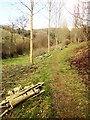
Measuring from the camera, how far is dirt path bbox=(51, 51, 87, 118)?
5.48m

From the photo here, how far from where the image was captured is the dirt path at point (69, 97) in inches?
216

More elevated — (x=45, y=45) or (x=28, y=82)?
(x=45, y=45)

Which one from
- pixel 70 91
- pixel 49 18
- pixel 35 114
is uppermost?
pixel 49 18

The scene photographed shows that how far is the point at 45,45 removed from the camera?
2033 centimetres

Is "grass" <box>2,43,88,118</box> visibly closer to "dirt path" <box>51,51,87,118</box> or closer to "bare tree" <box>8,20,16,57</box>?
"dirt path" <box>51,51,87,118</box>

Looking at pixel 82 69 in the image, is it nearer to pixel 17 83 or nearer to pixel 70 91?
pixel 70 91

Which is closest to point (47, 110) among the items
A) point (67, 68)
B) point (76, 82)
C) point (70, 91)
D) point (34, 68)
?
point (70, 91)

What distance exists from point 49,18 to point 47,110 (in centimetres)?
1325

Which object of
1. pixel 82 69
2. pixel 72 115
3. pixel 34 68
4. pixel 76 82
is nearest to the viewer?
pixel 72 115

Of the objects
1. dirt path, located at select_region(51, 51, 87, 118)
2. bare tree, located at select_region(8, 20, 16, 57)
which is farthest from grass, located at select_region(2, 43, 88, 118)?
bare tree, located at select_region(8, 20, 16, 57)

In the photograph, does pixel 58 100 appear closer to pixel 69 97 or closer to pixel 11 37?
pixel 69 97

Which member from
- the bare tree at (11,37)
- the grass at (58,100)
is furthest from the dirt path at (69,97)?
the bare tree at (11,37)

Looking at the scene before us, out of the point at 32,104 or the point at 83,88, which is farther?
the point at 83,88

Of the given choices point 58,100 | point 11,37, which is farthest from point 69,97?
point 11,37
